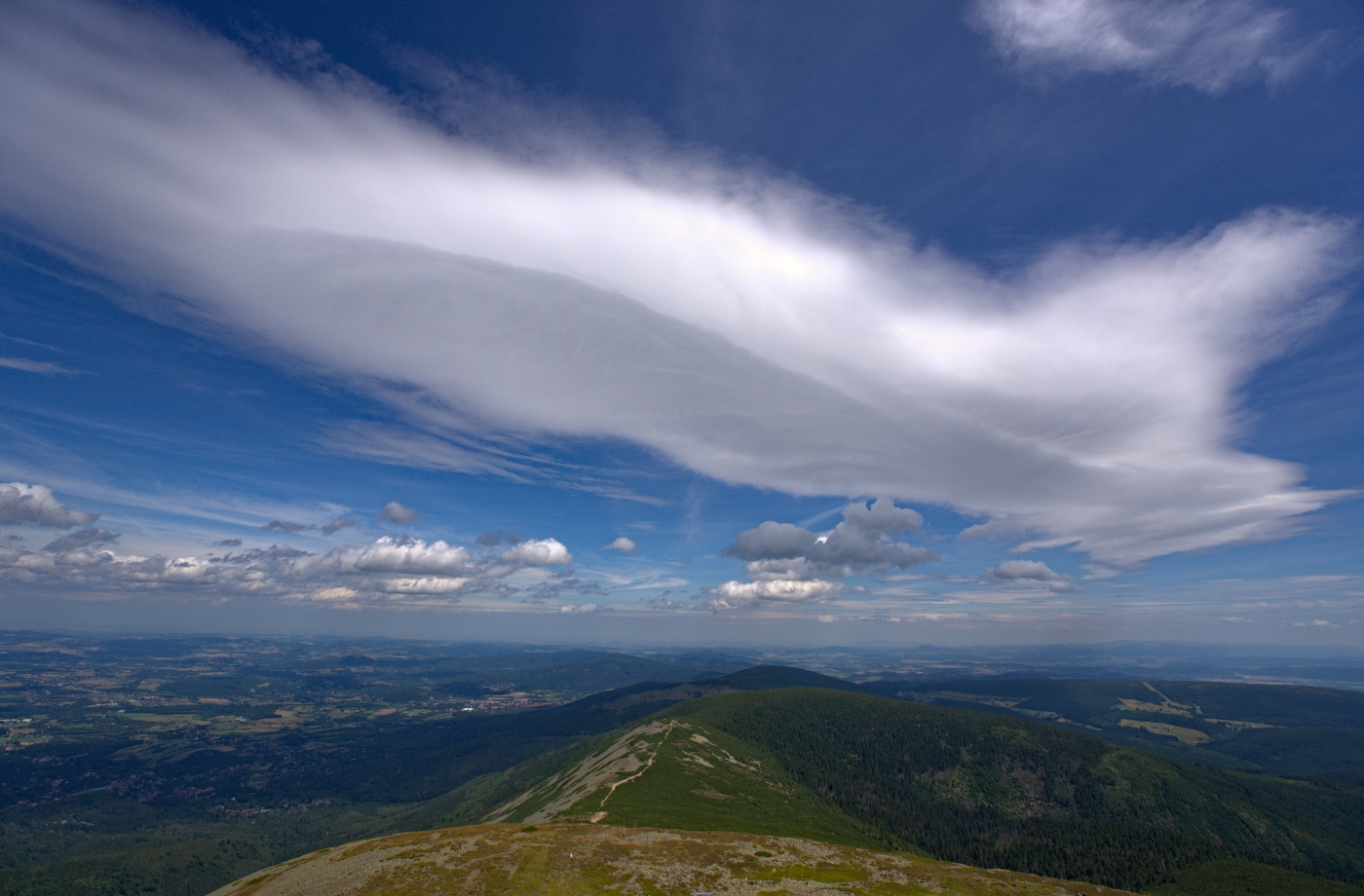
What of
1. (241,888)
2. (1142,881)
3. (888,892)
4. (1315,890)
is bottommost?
(1142,881)

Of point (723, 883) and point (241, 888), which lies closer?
point (723, 883)

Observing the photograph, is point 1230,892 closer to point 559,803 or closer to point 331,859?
point 559,803

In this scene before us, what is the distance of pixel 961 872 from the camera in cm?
11600

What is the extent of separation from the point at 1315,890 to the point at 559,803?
788 ft

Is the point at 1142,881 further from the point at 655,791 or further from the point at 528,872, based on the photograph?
the point at 528,872

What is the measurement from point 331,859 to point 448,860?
3091cm

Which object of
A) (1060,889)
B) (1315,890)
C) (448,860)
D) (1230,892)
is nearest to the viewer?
(448,860)

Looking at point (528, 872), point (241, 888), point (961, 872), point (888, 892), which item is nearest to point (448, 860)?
point (528, 872)

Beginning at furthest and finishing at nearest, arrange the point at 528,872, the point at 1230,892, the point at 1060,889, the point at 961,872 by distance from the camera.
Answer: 1. the point at 1230,892
2. the point at 961,872
3. the point at 1060,889
4. the point at 528,872

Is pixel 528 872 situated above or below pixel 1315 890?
above

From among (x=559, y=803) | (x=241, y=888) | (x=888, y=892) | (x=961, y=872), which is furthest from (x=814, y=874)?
(x=559, y=803)

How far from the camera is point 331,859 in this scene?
109m

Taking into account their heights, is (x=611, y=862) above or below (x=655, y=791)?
above

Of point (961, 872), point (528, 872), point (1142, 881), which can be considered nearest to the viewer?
point (528, 872)
